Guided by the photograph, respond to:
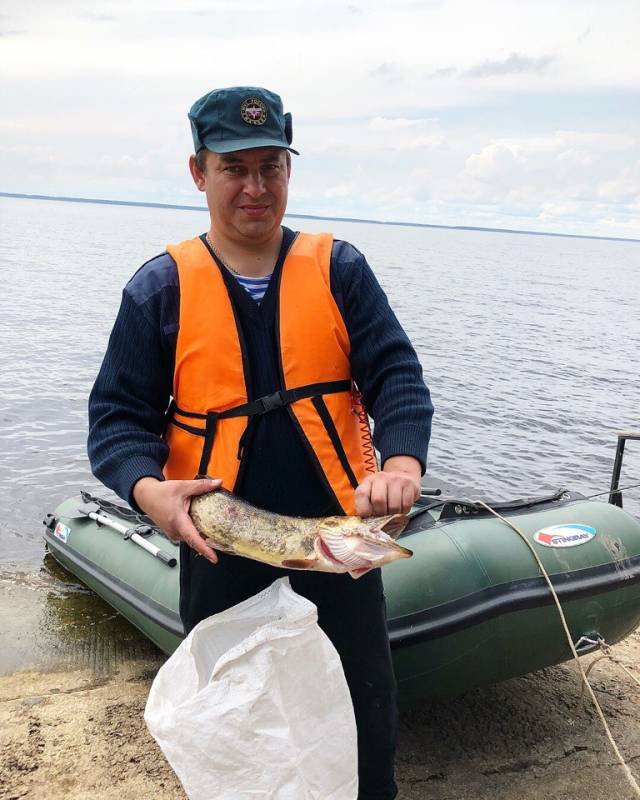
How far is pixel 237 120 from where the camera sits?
2.29m

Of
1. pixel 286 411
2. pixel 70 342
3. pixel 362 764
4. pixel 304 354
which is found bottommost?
pixel 70 342

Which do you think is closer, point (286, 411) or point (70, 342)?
point (286, 411)

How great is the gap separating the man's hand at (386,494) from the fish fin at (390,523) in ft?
0.06

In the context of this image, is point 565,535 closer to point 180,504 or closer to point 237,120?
point 180,504

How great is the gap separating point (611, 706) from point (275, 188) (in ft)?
10.8

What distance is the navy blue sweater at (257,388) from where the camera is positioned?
93.5 inches

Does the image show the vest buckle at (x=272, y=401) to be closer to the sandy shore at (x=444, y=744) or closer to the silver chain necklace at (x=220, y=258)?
the silver chain necklace at (x=220, y=258)

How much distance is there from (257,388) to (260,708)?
939 millimetres

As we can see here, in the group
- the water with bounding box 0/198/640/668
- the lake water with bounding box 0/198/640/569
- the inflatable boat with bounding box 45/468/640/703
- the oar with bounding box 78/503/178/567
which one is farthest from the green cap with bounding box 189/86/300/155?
the lake water with bounding box 0/198/640/569

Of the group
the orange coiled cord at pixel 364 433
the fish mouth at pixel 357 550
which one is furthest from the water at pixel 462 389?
the fish mouth at pixel 357 550

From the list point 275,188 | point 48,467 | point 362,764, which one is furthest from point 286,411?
point 48,467

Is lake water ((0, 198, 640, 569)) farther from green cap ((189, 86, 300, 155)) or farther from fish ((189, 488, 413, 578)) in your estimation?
green cap ((189, 86, 300, 155))

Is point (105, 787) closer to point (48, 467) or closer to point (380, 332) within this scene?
point (380, 332)

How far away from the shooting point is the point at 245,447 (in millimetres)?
2393
